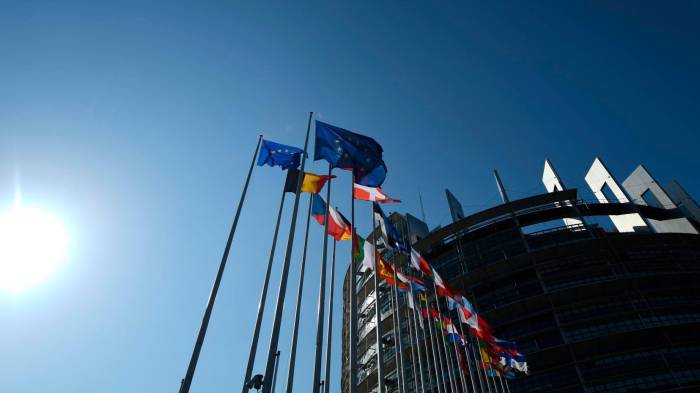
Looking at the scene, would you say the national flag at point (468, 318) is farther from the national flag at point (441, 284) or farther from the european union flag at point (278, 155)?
the european union flag at point (278, 155)

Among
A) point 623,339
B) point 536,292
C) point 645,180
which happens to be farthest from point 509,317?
point 645,180

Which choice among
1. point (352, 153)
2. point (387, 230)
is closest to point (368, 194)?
point (387, 230)

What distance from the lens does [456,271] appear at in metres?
41.2

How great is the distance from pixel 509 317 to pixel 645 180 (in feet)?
89.3

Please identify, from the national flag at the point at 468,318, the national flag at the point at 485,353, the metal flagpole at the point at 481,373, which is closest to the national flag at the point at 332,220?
the national flag at the point at 468,318

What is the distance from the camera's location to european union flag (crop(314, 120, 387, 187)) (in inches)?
635

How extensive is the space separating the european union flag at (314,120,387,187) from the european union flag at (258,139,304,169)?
4.46 ft

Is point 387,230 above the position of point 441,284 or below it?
below

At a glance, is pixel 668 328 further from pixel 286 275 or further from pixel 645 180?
pixel 286 275

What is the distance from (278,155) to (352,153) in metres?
3.07

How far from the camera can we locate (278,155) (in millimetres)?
17219

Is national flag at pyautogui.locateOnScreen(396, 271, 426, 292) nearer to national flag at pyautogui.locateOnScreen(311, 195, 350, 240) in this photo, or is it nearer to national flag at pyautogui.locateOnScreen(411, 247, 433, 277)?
national flag at pyautogui.locateOnScreen(411, 247, 433, 277)

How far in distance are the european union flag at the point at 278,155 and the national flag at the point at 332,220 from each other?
5.93 feet

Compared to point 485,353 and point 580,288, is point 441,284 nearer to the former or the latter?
point 485,353
